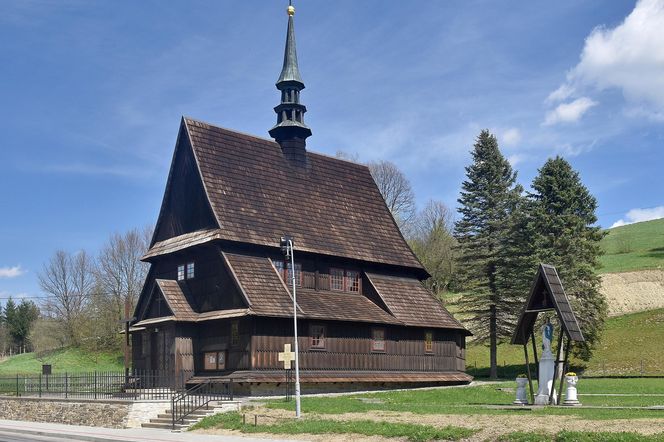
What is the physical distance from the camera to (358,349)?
36375 millimetres

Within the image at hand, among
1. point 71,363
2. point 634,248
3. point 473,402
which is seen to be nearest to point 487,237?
point 473,402

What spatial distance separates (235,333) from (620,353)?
31136 millimetres

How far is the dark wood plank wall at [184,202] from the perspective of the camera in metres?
36.5

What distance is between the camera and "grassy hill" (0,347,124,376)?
65.4 m

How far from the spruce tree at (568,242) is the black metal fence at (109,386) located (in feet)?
78.2

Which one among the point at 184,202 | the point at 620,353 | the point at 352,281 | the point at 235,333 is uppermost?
the point at 184,202

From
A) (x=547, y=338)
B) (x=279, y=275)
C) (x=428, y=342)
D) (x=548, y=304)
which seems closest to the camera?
(x=548, y=304)

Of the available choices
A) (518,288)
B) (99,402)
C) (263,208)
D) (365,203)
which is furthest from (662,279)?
(99,402)

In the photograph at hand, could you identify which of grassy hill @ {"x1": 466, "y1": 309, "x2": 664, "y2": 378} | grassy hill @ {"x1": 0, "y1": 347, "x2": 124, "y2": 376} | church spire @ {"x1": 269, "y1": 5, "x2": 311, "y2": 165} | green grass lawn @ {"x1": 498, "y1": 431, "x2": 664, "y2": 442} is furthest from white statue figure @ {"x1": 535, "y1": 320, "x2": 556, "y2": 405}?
grassy hill @ {"x1": 0, "y1": 347, "x2": 124, "y2": 376}

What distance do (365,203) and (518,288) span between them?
11175mm

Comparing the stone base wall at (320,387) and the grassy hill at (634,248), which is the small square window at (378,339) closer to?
the stone base wall at (320,387)

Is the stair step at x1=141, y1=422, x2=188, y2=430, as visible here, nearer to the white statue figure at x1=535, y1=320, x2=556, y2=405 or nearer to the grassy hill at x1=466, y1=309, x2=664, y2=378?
the white statue figure at x1=535, y1=320, x2=556, y2=405

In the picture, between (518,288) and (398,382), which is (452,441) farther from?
(518,288)

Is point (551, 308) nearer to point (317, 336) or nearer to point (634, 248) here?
point (317, 336)
